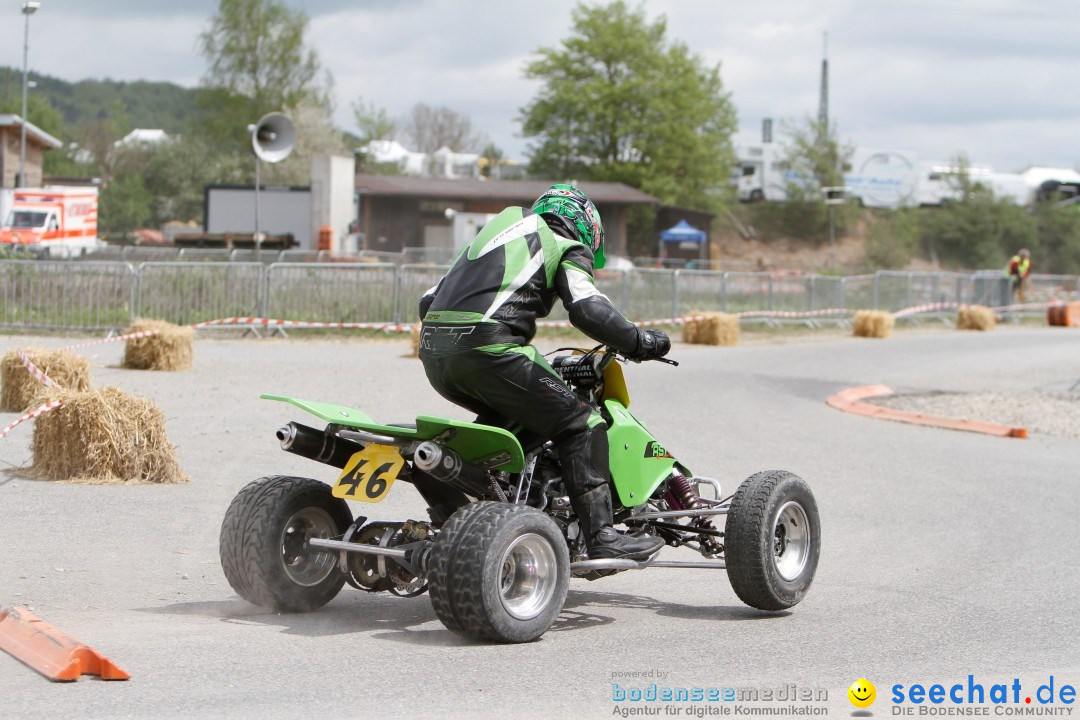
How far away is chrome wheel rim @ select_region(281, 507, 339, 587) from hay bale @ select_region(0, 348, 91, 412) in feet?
21.8

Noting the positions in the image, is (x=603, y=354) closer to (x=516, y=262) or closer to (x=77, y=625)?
(x=516, y=262)

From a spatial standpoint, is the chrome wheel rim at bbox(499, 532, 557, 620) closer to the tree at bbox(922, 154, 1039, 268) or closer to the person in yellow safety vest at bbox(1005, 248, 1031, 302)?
the person in yellow safety vest at bbox(1005, 248, 1031, 302)

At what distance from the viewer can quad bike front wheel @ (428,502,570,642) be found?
5.14 meters

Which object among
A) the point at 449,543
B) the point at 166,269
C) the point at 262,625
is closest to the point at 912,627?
the point at 449,543

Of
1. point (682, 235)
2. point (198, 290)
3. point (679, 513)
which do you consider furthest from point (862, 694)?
point (682, 235)

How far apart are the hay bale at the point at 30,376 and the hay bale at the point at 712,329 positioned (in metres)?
14.9

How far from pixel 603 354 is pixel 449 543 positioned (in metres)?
1.49

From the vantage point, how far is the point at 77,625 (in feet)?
17.8

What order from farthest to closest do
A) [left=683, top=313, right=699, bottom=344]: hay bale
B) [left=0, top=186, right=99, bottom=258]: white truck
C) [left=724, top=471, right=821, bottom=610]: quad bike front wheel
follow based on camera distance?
[left=0, top=186, right=99, bottom=258]: white truck < [left=683, top=313, right=699, bottom=344]: hay bale < [left=724, top=471, right=821, bottom=610]: quad bike front wheel

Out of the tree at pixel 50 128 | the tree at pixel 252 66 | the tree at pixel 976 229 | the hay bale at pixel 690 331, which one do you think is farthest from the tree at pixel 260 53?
the hay bale at pixel 690 331

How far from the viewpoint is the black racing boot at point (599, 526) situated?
595 centimetres

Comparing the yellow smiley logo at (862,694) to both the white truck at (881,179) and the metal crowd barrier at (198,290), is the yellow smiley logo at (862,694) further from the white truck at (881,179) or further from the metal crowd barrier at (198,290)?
the white truck at (881,179)

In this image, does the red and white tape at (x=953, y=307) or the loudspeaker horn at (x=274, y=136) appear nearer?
the loudspeaker horn at (x=274, y=136)

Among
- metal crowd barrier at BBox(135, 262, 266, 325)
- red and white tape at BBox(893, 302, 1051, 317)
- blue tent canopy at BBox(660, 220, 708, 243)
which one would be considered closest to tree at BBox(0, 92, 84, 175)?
blue tent canopy at BBox(660, 220, 708, 243)
